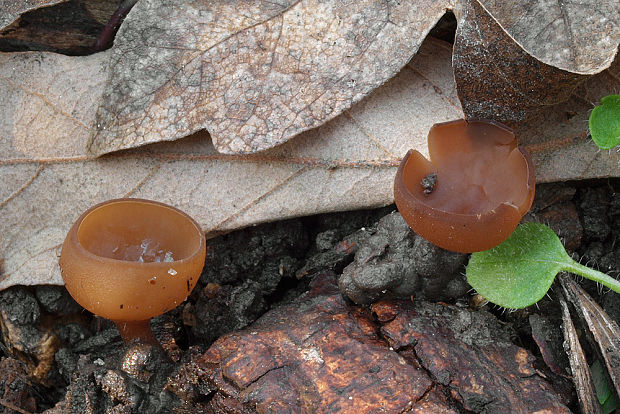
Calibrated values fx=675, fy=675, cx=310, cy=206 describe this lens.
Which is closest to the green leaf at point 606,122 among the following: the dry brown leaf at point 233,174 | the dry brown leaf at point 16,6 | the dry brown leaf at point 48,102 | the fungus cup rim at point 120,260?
the dry brown leaf at point 233,174

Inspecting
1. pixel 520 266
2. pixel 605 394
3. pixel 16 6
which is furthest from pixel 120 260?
pixel 605 394

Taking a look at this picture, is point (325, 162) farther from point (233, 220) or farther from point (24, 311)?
point (24, 311)

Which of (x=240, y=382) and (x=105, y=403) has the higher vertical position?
(x=240, y=382)

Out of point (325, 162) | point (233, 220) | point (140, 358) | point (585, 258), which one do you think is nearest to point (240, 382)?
point (140, 358)

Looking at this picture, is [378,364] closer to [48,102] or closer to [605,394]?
[605,394]

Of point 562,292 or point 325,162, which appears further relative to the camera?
point 325,162

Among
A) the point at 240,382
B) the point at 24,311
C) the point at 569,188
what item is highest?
the point at 569,188

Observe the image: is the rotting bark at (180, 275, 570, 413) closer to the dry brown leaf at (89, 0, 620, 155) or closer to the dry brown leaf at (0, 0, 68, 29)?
the dry brown leaf at (89, 0, 620, 155)

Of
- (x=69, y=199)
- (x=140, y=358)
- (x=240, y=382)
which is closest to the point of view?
(x=240, y=382)
